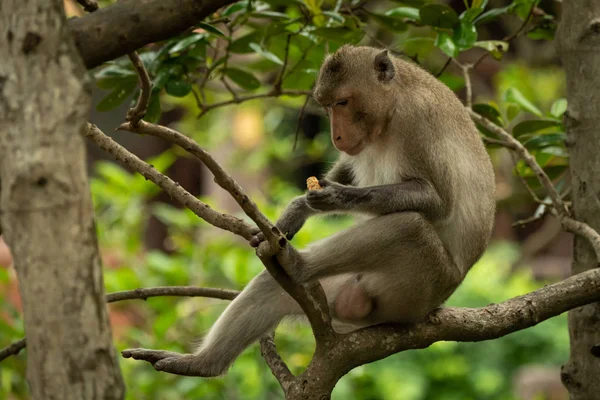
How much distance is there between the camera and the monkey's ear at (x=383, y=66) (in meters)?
3.36

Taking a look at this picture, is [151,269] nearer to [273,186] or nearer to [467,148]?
[273,186]

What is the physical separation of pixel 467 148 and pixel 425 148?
193mm

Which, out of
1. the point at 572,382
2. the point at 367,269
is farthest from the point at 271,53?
the point at 572,382

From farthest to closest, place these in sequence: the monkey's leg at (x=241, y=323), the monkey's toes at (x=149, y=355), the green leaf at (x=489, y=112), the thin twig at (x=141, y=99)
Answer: the green leaf at (x=489, y=112) < the monkey's leg at (x=241, y=323) < the monkey's toes at (x=149, y=355) < the thin twig at (x=141, y=99)

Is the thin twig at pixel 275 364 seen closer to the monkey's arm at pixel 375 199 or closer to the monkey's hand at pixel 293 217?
the monkey's hand at pixel 293 217

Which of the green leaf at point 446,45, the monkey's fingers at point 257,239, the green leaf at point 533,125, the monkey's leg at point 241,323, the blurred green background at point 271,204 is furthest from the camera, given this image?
the green leaf at point 533,125

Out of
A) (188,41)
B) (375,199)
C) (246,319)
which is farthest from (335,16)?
(246,319)

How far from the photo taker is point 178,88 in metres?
3.34

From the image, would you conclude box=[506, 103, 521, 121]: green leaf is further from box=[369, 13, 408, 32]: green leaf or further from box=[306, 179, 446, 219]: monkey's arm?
box=[306, 179, 446, 219]: monkey's arm

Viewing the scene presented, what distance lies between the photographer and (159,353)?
3119mm

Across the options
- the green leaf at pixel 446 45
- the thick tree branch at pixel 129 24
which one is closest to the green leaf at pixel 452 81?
the green leaf at pixel 446 45

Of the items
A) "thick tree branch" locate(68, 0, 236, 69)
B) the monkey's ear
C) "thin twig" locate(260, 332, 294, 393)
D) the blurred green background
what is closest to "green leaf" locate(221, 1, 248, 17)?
the blurred green background

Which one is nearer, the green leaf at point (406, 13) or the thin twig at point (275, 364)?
the thin twig at point (275, 364)

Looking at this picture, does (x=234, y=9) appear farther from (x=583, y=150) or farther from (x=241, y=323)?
(x=583, y=150)
